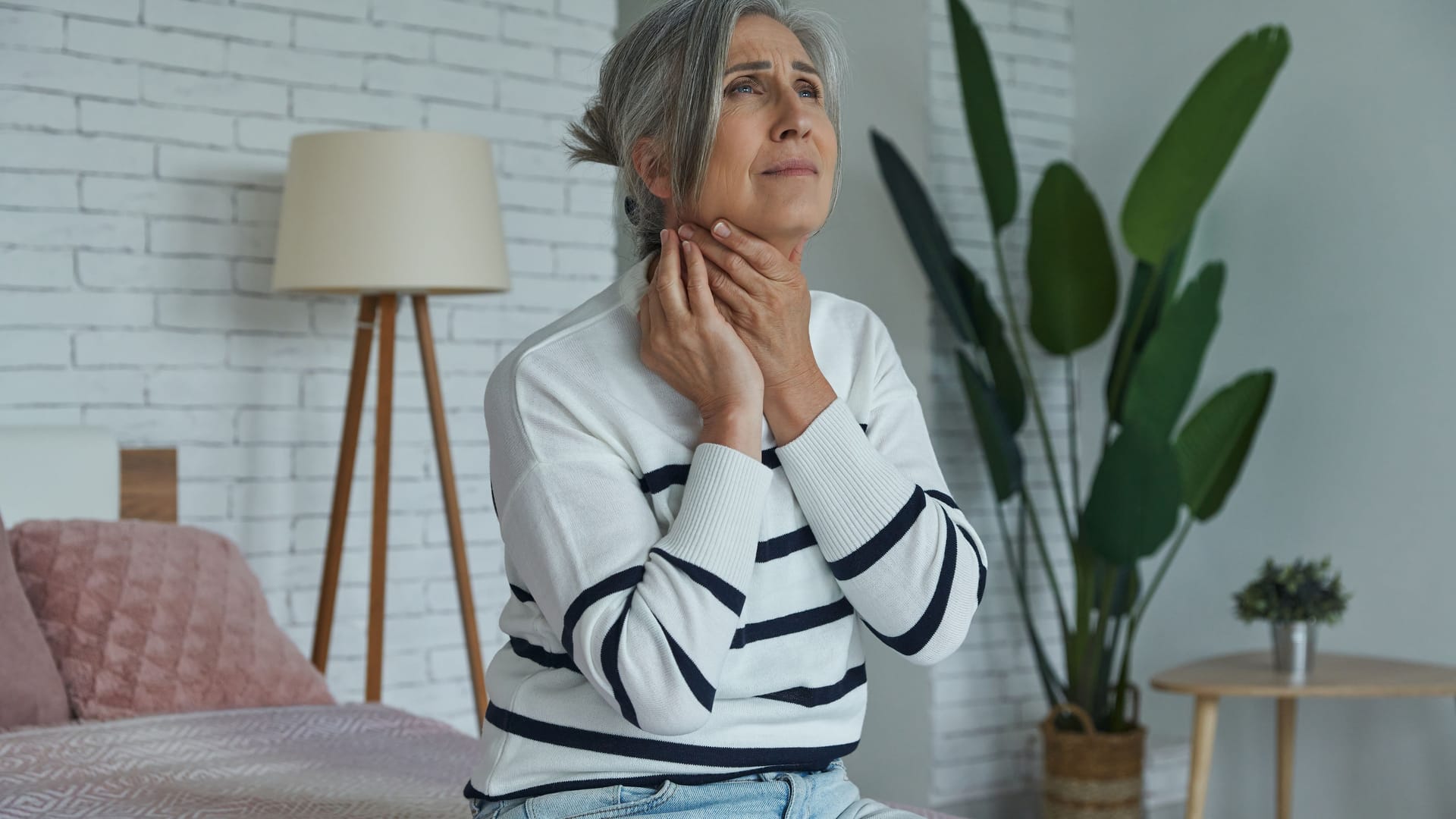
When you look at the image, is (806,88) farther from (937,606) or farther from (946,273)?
(946,273)

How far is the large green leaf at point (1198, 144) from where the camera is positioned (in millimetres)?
3209

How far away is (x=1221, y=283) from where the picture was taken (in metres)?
3.39

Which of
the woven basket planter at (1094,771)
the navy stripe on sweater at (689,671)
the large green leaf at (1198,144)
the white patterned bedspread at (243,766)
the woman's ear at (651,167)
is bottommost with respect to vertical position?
the woven basket planter at (1094,771)

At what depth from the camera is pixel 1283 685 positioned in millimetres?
2924

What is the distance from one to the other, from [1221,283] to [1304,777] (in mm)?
1260

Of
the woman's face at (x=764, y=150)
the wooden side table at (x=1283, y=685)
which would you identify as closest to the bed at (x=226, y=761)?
the woman's face at (x=764, y=150)

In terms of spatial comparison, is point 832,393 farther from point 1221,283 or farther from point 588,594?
point 1221,283

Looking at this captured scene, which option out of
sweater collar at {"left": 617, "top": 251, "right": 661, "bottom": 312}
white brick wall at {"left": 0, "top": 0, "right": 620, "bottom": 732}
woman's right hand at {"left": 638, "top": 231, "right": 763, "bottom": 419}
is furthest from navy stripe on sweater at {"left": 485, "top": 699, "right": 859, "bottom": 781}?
white brick wall at {"left": 0, "top": 0, "right": 620, "bottom": 732}

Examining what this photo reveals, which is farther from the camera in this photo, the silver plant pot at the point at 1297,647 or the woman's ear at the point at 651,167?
the silver plant pot at the point at 1297,647

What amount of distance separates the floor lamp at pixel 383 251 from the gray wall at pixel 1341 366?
79.0 inches

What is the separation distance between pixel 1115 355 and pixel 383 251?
1.91m

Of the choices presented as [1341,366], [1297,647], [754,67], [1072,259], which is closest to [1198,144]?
[1072,259]

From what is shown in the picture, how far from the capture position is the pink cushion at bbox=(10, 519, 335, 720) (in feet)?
7.04

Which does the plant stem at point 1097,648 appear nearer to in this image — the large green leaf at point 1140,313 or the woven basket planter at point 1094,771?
the woven basket planter at point 1094,771
